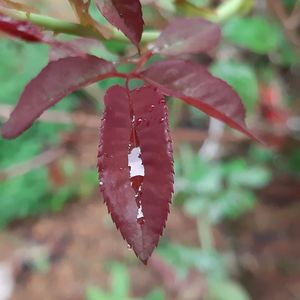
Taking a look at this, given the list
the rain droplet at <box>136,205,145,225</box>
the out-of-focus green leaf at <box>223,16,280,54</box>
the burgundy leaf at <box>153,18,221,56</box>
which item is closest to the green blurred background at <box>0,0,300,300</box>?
the out-of-focus green leaf at <box>223,16,280,54</box>

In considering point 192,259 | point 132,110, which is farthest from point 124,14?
point 192,259

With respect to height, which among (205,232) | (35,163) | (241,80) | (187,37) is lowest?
(205,232)

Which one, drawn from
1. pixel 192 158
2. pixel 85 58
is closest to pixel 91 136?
pixel 192 158

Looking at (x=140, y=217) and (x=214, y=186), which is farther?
(x=214, y=186)

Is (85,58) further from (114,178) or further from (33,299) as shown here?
(33,299)

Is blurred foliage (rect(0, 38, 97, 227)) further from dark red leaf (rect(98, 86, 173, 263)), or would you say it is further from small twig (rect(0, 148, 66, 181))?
dark red leaf (rect(98, 86, 173, 263))

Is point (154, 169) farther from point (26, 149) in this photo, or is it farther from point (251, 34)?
point (26, 149)
